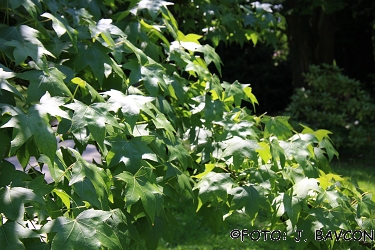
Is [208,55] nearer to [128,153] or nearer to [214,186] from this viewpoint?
[214,186]

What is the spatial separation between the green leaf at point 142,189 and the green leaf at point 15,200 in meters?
0.33

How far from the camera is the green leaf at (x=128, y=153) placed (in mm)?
1967

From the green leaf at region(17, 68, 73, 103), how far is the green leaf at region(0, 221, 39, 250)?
536mm

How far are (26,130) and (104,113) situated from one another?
1.08 feet

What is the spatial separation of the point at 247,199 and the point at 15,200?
102cm

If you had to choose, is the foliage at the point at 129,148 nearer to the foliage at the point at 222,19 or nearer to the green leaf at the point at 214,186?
the green leaf at the point at 214,186

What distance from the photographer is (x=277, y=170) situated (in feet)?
8.02

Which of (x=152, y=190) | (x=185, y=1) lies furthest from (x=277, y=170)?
(x=185, y=1)

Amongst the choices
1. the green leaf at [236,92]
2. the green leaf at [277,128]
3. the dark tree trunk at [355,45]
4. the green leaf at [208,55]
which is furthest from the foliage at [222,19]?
the dark tree trunk at [355,45]

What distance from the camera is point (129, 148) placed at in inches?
78.0

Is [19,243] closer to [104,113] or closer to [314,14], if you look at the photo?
[104,113]

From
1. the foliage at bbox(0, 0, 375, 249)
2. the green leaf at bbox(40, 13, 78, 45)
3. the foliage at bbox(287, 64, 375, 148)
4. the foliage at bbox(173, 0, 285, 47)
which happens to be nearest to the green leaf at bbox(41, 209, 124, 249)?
the foliage at bbox(0, 0, 375, 249)

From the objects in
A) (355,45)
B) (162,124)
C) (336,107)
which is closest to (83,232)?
(162,124)

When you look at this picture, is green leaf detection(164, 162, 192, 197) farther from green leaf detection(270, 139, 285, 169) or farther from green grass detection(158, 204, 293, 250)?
green grass detection(158, 204, 293, 250)
